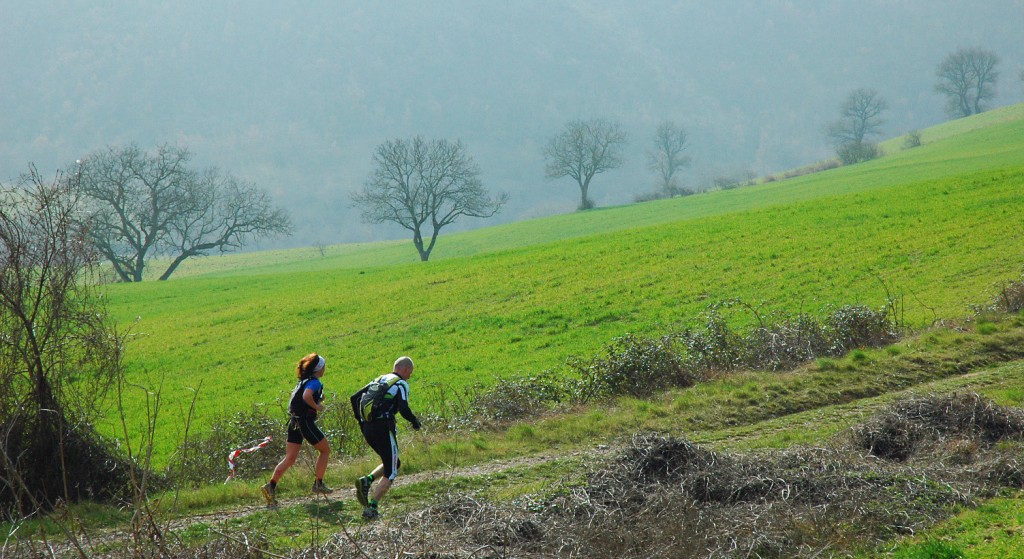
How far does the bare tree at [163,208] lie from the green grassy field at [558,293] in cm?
1695

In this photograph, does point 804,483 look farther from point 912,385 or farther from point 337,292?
point 337,292

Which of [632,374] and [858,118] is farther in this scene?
[858,118]

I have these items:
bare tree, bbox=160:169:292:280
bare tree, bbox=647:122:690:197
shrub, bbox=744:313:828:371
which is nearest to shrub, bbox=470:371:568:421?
shrub, bbox=744:313:828:371

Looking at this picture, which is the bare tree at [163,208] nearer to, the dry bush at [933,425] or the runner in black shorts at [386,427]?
the runner in black shorts at [386,427]

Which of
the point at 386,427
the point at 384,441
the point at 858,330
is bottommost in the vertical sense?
the point at 858,330

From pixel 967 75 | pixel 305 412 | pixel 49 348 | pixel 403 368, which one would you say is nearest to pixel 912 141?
pixel 967 75

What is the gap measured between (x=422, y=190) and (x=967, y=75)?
329ft

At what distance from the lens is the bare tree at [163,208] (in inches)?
2601

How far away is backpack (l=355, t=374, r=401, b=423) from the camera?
9.32 metres

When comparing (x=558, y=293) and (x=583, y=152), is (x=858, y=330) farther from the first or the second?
(x=583, y=152)

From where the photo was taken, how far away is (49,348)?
35.3 ft

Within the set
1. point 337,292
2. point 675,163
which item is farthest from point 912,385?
point 675,163

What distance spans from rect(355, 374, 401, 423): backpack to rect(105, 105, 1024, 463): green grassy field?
18.0 feet

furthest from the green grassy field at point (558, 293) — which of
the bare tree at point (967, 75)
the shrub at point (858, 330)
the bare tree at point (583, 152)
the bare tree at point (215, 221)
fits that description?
the bare tree at point (967, 75)
